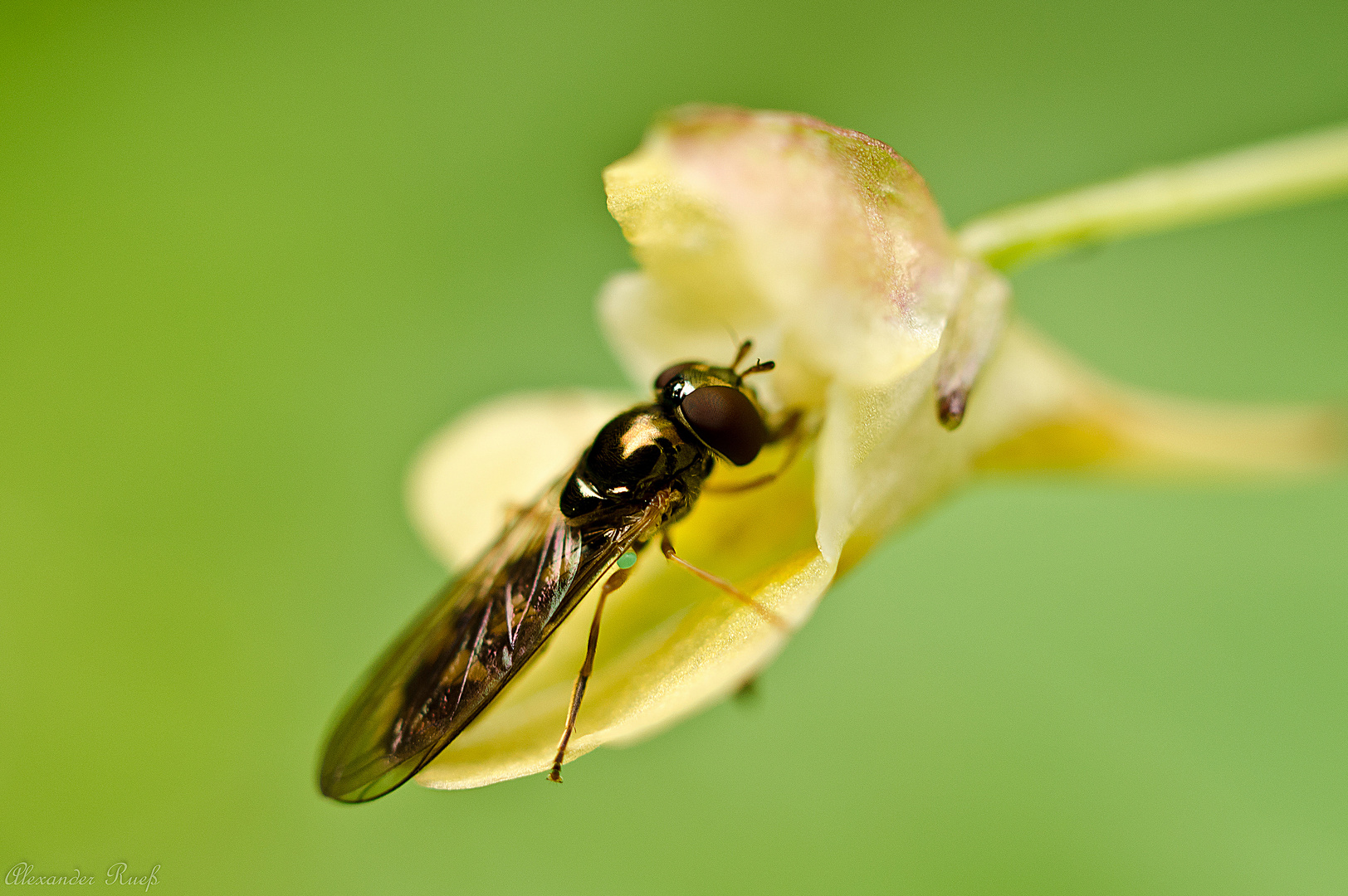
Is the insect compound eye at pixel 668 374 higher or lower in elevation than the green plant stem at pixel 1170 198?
lower

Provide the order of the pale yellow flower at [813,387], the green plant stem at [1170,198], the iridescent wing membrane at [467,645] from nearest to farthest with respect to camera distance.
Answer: the pale yellow flower at [813,387] < the green plant stem at [1170,198] < the iridescent wing membrane at [467,645]

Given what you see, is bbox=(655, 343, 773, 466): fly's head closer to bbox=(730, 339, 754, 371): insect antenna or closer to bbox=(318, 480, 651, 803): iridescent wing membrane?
bbox=(730, 339, 754, 371): insect antenna

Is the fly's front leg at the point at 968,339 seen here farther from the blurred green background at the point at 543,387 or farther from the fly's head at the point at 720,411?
the blurred green background at the point at 543,387

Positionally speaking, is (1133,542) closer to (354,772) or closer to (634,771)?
(634,771)

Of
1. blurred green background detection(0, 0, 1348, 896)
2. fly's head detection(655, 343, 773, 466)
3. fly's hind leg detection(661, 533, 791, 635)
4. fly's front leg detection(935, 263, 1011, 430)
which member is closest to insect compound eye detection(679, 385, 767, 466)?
fly's head detection(655, 343, 773, 466)

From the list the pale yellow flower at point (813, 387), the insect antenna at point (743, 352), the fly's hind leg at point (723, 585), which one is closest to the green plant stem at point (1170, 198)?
the pale yellow flower at point (813, 387)

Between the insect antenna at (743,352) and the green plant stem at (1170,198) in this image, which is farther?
the insect antenna at (743,352)

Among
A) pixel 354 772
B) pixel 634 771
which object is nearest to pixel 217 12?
pixel 634 771
